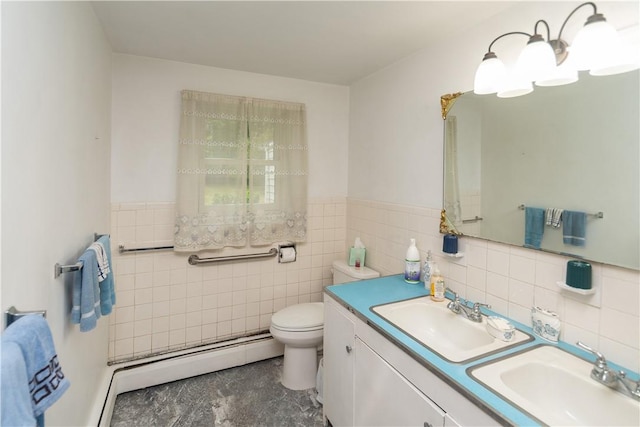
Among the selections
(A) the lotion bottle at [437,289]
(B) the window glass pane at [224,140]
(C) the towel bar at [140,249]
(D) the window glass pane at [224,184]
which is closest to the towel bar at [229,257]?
(C) the towel bar at [140,249]

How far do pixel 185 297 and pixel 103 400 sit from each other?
72 cm

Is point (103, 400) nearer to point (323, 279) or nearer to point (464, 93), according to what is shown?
point (323, 279)

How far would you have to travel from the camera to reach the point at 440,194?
184 centimetres

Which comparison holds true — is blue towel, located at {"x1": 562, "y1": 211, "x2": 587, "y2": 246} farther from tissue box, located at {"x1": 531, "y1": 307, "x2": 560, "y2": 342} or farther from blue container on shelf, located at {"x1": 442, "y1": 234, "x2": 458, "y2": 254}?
blue container on shelf, located at {"x1": 442, "y1": 234, "x2": 458, "y2": 254}

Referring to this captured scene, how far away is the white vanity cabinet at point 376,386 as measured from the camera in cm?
102

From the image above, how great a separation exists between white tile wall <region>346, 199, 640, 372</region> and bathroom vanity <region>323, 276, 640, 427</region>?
11 centimetres

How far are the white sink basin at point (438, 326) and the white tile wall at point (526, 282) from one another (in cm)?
17

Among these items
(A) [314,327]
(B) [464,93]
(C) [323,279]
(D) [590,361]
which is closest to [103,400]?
(A) [314,327]

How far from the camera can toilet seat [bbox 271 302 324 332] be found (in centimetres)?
209

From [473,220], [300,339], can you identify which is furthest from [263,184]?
[473,220]

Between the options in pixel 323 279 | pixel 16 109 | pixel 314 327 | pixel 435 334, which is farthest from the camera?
pixel 323 279

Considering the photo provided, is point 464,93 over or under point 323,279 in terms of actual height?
over

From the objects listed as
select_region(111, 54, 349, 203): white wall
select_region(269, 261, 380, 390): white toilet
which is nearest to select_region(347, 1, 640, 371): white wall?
select_region(269, 261, 380, 390): white toilet

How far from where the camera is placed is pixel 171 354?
226cm
